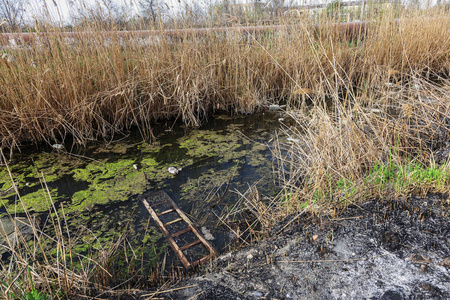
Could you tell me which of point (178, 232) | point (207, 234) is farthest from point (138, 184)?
point (207, 234)

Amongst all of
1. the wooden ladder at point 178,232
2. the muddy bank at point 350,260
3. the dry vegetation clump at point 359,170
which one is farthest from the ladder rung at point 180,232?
the dry vegetation clump at point 359,170

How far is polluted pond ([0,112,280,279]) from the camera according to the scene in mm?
1638

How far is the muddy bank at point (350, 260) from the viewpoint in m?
1.13

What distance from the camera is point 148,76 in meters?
3.07

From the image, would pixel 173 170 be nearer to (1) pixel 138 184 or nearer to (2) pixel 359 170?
(1) pixel 138 184

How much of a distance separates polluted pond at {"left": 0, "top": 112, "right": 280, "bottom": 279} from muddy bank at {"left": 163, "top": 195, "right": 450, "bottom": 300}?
0.27 m

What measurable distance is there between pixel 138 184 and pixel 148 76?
1336mm

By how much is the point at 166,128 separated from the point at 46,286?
2.27m

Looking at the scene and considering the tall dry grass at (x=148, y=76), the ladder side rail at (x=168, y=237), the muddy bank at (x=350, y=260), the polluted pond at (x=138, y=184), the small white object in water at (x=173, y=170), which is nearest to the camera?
the muddy bank at (x=350, y=260)

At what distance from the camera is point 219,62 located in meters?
3.28

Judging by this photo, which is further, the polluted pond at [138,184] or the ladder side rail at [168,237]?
the polluted pond at [138,184]

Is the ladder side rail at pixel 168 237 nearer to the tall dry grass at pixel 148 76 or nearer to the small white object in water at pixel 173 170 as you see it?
the small white object in water at pixel 173 170

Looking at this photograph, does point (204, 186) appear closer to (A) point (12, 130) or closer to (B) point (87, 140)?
(B) point (87, 140)

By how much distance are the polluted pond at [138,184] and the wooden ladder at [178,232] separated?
33 mm
